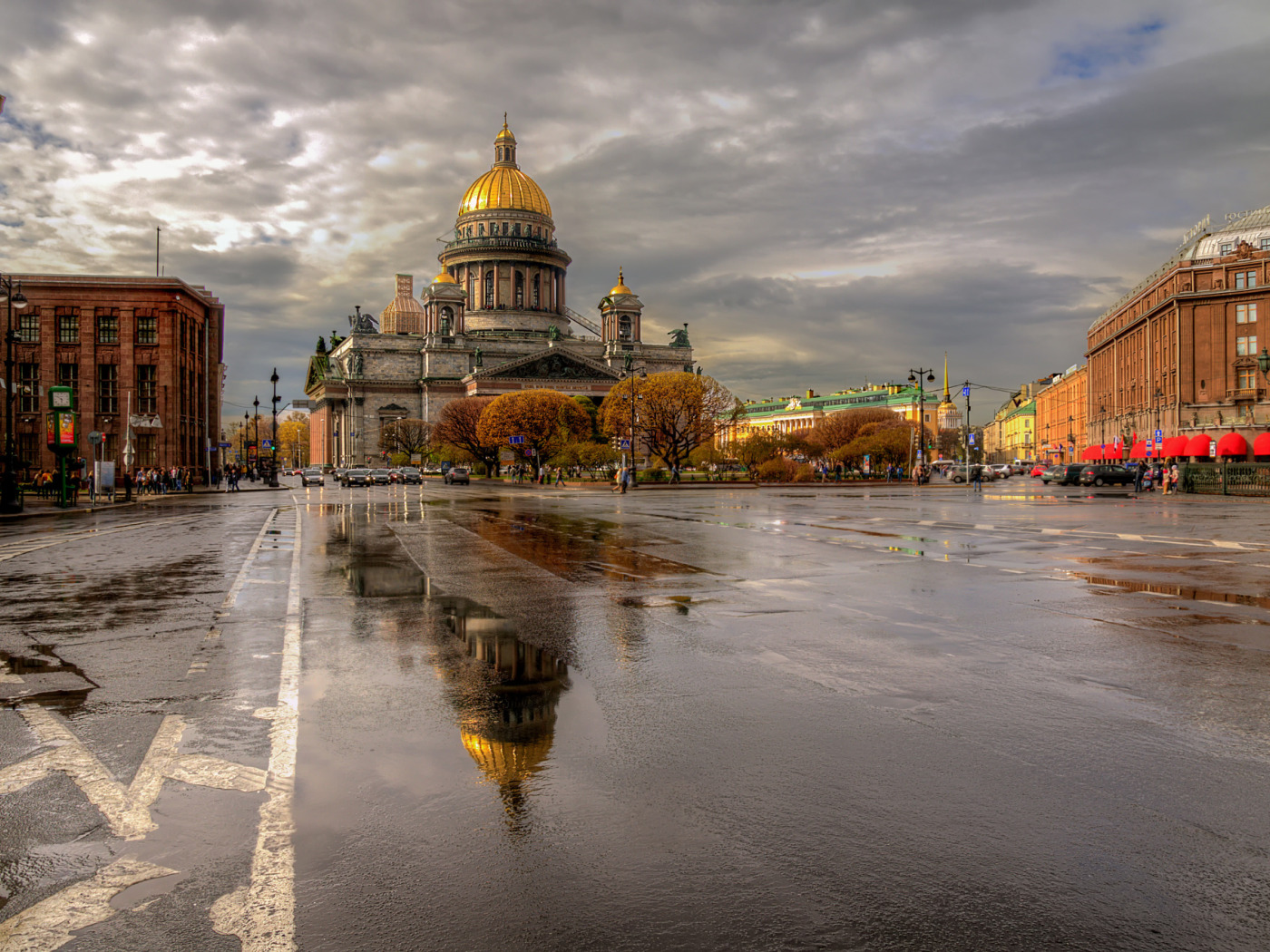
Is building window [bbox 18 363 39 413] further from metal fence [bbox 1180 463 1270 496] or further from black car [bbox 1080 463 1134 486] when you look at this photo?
black car [bbox 1080 463 1134 486]

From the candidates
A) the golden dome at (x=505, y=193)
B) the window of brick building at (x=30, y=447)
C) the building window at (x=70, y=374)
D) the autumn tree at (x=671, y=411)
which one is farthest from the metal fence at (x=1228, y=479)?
the golden dome at (x=505, y=193)

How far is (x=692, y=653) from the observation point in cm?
791

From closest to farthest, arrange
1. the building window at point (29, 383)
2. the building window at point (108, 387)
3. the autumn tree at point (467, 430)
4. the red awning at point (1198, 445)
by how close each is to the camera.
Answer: the building window at point (29, 383)
the building window at point (108, 387)
the red awning at point (1198, 445)
the autumn tree at point (467, 430)

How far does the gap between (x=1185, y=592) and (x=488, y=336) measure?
120 metres

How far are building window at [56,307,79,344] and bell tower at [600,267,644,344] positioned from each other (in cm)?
8015

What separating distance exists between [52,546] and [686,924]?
20507mm

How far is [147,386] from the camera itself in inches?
2333

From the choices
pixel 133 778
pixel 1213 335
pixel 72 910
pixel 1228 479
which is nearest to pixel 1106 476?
pixel 1228 479

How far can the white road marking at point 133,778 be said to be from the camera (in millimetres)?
4359

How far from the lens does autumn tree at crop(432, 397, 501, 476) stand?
97.5 m

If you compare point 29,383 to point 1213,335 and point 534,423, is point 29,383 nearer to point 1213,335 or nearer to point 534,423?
point 534,423

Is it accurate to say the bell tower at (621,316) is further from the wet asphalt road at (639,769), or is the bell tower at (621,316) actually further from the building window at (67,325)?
the wet asphalt road at (639,769)

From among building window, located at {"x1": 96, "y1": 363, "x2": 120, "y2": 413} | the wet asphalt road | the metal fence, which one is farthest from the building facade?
building window, located at {"x1": 96, "y1": 363, "x2": 120, "y2": 413}

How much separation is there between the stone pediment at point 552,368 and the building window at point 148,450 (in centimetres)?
5530
